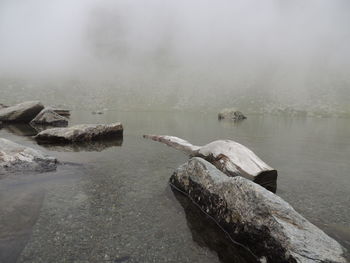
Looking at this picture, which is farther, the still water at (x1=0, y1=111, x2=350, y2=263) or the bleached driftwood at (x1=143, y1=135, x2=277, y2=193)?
the bleached driftwood at (x1=143, y1=135, x2=277, y2=193)

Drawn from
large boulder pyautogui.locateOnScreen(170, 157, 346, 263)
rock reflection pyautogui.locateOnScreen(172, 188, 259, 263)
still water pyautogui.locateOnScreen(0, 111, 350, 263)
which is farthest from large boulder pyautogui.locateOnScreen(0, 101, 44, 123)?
large boulder pyautogui.locateOnScreen(170, 157, 346, 263)

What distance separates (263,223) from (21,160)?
446 inches

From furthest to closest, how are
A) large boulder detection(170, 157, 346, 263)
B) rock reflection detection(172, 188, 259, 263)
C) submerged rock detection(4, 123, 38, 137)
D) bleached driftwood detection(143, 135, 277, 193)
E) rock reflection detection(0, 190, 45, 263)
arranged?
submerged rock detection(4, 123, 38, 137) → bleached driftwood detection(143, 135, 277, 193) → rock reflection detection(172, 188, 259, 263) → rock reflection detection(0, 190, 45, 263) → large boulder detection(170, 157, 346, 263)

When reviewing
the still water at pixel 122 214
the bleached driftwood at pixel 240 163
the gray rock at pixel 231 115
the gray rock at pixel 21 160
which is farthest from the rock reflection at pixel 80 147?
the gray rock at pixel 231 115

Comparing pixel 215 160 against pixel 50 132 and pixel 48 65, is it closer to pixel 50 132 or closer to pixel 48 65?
pixel 50 132

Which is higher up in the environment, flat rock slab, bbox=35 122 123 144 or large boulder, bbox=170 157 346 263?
large boulder, bbox=170 157 346 263

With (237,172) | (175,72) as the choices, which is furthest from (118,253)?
(175,72)

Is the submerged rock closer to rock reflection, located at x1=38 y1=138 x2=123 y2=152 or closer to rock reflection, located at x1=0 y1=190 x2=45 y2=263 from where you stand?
rock reflection, located at x1=38 y1=138 x2=123 y2=152

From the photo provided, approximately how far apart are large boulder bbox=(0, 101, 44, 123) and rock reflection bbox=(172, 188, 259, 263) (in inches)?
1342

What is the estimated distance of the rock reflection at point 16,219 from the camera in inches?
231

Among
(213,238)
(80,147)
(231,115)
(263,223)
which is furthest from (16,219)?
(231,115)

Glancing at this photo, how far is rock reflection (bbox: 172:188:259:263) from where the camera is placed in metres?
6.09

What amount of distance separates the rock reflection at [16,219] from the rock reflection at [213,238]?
15.4 ft

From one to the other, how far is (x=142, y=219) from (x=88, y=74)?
178550mm
